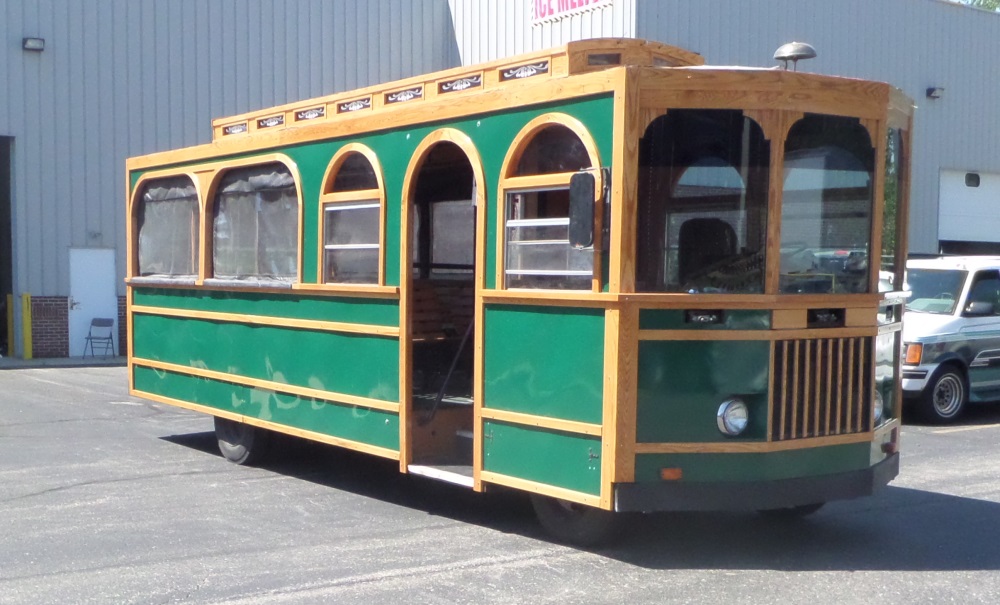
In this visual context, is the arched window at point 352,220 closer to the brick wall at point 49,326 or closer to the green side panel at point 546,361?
the green side panel at point 546,361

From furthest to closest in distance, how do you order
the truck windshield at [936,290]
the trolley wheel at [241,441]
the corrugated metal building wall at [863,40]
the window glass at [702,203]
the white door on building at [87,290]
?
the white door on building at [87,290] < the corrugated metal building wall at [863,40] < the truck windshield at [936,290] < the trolley wheel at [241,441] < the window glass at [702,203]

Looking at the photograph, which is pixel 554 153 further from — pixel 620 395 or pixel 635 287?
pixel 620 395

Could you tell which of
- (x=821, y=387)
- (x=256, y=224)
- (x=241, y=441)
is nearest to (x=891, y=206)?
(x=821, y=387)

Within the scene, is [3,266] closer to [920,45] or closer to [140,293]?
[140,293]

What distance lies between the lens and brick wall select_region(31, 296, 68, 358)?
861 inches

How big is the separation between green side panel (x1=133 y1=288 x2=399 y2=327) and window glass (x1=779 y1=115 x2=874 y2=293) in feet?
9.00

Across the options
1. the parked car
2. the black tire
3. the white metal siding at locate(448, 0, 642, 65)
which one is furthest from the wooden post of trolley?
the white metal siding at locate(448, 0, 642, 65)

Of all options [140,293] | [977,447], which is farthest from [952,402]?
[140,293]

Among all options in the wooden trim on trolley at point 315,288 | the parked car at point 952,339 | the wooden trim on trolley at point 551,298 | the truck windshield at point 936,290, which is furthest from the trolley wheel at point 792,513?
the truck windshield at point 936,290

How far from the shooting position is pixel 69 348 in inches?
875

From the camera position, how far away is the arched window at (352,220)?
26.3 feet

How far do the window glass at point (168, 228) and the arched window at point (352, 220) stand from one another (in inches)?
86.2

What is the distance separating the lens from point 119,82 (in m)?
22.5

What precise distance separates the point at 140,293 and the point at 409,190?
4522 mm
